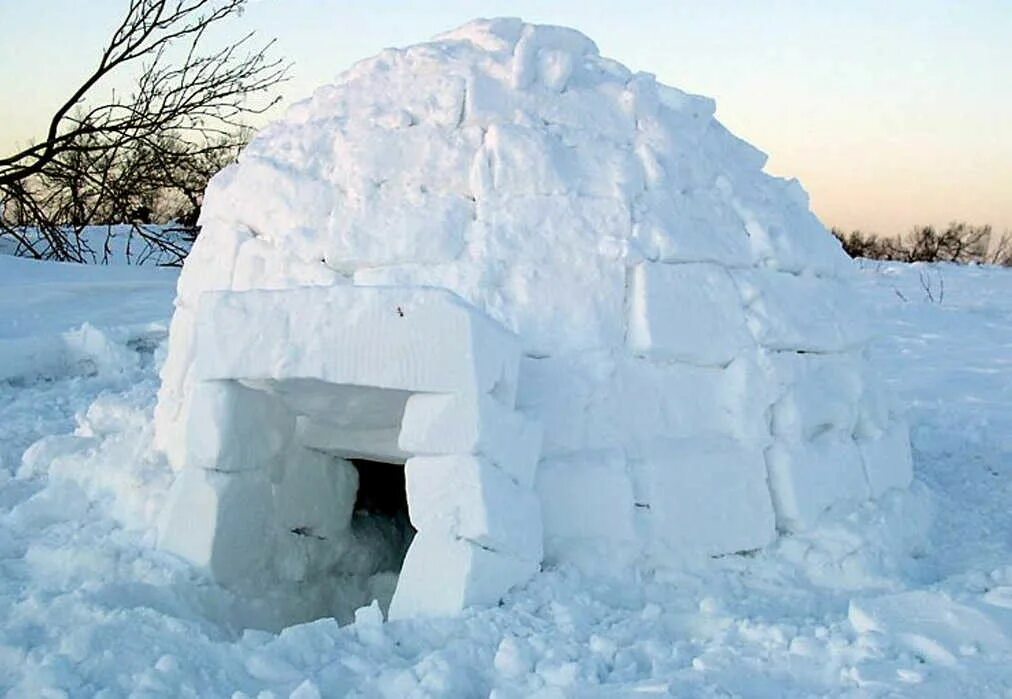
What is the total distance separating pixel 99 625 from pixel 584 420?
5.21 ft

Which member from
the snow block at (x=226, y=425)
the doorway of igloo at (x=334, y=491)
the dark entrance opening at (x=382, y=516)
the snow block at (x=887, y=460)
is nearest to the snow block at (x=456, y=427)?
the doorway of igloo at (x=334, y=491)

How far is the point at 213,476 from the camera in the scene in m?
3.21

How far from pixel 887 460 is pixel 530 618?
201 centimetres

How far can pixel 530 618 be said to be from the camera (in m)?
2.75

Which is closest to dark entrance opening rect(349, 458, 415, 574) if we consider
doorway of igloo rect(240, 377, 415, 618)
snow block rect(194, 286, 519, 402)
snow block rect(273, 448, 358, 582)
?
doorway of igloo rect(240, 377, 415, 618)

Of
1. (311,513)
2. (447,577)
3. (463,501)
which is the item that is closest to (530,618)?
(447,577)

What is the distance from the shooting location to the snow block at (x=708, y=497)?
337 cm

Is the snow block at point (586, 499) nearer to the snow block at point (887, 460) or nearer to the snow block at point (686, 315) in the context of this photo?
the snow block at point (686, 315)

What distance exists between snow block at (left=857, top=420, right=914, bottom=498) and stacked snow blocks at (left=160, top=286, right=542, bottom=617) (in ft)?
5.02

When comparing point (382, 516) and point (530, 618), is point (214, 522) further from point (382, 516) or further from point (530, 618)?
point (382, 516)

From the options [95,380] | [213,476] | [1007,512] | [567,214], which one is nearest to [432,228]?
[567,214]

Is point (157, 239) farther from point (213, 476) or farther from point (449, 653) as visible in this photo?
point (449, 653)

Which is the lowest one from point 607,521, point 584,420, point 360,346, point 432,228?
point 607,521

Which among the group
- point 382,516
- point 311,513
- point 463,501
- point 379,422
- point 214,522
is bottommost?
point 382,516
